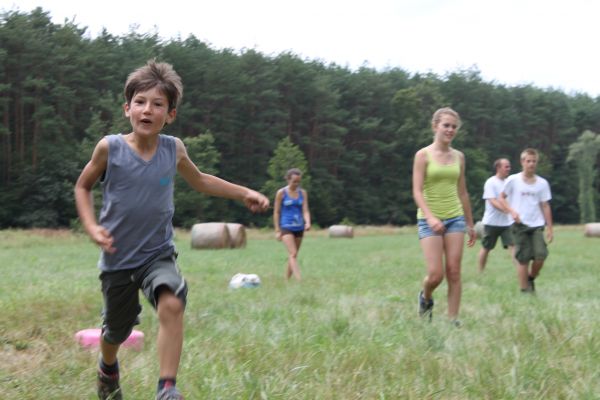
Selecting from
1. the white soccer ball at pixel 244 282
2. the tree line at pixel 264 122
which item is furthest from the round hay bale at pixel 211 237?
the tree line at pixel 264 122

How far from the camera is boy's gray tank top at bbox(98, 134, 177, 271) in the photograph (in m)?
3.90

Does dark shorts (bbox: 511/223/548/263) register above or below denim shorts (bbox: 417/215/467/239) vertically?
below

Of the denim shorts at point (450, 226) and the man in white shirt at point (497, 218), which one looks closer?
the denim shorts at point (450, 226)

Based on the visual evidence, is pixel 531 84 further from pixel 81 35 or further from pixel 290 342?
pixel 290 342

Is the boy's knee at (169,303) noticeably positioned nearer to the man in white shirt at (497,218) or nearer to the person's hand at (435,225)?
the person's hand at (435,225)

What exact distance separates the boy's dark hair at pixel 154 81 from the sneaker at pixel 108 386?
4.92 ft

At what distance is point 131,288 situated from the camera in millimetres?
3963

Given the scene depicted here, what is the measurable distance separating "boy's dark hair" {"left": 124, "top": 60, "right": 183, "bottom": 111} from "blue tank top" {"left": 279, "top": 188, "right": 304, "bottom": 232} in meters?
7.10

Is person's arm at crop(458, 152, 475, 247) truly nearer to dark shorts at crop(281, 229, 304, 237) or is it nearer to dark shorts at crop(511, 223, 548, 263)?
dark shorts at crop(511, 223, 548, 263)

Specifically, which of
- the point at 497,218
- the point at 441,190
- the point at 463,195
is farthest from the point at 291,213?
the point at 441,190

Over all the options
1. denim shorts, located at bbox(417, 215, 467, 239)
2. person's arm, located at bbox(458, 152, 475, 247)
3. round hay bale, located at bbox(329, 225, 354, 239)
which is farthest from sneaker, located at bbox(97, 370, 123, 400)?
round hay bale, located at bbox(329, 225, 354, 239)

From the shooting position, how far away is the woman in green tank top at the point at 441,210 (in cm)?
671

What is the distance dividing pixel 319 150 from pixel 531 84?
1353 inches

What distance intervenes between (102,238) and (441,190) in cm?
395
